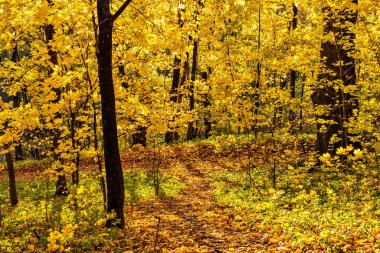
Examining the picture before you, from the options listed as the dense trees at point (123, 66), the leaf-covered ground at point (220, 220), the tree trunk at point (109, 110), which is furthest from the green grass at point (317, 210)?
the tree trunk at point (109, 110)

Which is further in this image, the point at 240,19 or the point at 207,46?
the point at 207,46

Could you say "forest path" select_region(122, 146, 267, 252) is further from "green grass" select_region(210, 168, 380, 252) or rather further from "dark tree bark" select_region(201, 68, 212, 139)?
"dark tree bark" select_region(201, 68, 212, 139)

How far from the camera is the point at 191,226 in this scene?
846 centimetres

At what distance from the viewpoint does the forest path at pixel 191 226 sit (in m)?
6.75

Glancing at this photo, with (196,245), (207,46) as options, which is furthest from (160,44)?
(207,46)

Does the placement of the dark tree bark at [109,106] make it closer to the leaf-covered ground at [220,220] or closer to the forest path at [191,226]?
the leaf-covered ground at [220,220]

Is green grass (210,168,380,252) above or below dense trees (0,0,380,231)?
below

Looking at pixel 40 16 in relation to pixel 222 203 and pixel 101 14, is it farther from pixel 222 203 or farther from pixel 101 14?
pixel 222 203

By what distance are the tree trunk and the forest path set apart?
3.31ft

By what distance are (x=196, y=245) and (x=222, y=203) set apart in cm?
357

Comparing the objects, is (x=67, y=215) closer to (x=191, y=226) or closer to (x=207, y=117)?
(x=191, y=226)

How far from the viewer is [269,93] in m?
10.2

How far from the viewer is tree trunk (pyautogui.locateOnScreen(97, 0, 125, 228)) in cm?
665

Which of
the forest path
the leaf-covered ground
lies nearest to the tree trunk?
the leaf-covered ground
